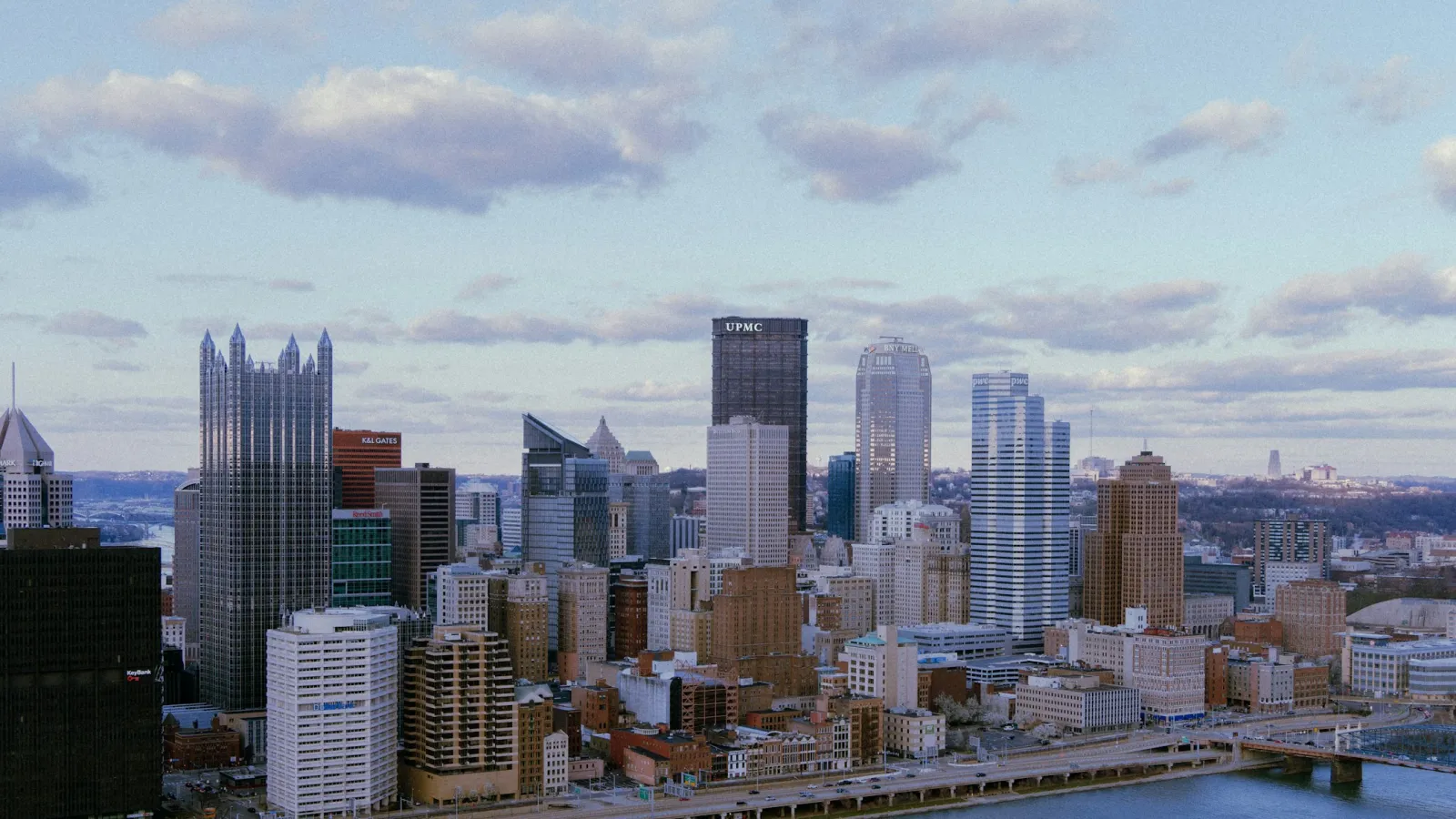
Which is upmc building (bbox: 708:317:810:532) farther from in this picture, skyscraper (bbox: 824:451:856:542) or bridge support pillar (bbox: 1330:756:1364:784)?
bridge support pillar (bbox: 1330:756:1364:784)

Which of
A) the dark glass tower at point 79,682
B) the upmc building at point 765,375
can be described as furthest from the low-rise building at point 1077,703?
the upmc building at point 765,375

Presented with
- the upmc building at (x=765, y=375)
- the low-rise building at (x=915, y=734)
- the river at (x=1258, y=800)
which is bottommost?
the river at (x=1258, y=800)

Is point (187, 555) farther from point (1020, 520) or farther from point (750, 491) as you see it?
point (1020, 520)

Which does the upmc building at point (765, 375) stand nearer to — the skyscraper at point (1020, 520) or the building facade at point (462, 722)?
the skyscraper at point (1020, 520)

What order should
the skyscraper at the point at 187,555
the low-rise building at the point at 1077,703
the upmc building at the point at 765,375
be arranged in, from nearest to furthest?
the low-rise building at the point at 1077,703, the skyscraper at the point at 187,555, the upmc building at the point at 765,375

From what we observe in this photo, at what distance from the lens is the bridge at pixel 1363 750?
5928cm

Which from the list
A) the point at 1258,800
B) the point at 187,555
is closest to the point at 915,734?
the point at 1258,800

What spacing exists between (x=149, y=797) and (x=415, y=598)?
33570mm

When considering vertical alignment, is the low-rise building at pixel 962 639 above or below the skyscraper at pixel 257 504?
below

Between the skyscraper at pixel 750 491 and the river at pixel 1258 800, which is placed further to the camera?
the skyscraper at pixel 750 491

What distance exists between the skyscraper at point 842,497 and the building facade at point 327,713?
9892 cm

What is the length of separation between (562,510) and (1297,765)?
39.7 metres

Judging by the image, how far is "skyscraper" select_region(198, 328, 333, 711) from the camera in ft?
209

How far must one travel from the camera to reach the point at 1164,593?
8762 cm
